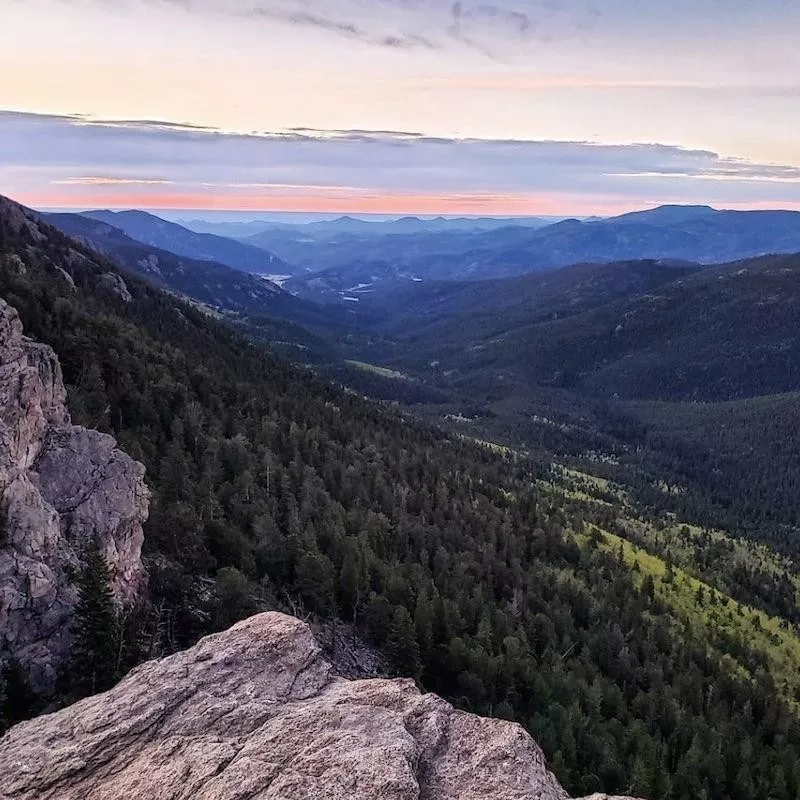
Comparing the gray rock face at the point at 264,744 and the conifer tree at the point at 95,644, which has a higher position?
the gray rock face at the point at 264,744

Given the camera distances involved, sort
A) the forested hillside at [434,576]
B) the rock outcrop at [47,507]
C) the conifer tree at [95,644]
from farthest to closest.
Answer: the forested hillside at [434,576]
the rock outcrop at [47,507]
the conifer tree at [95,644]

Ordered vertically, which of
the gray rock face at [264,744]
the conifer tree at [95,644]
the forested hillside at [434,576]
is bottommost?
the forested hillside at [434,576]

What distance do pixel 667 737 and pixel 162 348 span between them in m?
110

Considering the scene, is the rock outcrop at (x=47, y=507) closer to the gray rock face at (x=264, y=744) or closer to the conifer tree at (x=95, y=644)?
the conifer tree at (x=95, y=644)

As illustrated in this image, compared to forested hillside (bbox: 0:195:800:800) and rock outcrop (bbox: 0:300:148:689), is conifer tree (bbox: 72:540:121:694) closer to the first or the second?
rock outcrop (bbox: 0:300:148:689)

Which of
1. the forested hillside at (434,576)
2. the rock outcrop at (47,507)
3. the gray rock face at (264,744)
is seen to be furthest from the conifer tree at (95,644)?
the gray rock face at (264,744)

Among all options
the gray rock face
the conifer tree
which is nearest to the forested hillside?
the conifer tree

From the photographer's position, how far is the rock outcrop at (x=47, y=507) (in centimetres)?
4175

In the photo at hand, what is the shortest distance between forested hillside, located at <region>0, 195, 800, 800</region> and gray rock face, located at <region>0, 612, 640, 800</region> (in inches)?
823

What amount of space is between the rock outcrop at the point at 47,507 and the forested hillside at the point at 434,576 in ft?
17.8

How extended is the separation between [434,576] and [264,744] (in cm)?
7223

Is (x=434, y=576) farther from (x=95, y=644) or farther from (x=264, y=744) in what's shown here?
(x=264, y=744)

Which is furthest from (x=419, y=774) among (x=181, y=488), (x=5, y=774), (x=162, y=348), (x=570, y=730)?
(x=162, y=348)

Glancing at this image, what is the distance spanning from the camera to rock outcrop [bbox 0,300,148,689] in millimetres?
41750
